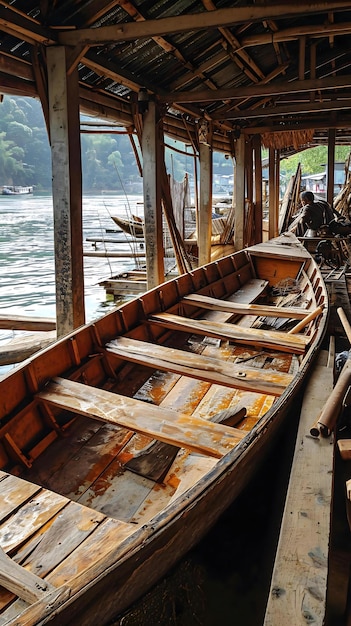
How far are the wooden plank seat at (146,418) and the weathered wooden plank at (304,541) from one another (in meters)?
0.35

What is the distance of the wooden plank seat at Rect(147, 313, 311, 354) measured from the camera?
3.65 metres

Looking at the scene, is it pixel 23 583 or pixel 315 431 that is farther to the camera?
pixel 315 431

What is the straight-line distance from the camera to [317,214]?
27.7ft

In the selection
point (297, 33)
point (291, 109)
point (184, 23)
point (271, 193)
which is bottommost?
point (271, 193)

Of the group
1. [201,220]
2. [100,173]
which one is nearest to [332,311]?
[201,220]

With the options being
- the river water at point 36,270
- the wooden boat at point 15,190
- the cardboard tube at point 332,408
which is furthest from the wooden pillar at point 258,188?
the wooden boat at point 15,190

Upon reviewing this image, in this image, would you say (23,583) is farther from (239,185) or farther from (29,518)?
(239,185)

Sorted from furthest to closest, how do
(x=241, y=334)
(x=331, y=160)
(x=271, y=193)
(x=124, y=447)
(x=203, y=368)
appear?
(x=271, y=193)
(x=331, y=160)
(x=241, y=334)
(x=203, y=368)
(x=124, y=447)

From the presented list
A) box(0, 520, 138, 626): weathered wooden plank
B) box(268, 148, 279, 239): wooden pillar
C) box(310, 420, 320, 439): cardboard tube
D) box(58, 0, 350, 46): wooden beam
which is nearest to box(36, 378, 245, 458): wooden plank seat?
box(310, 420, 320, 439): cardboard tube

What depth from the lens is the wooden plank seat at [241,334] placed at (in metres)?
3.65

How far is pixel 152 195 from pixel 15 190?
45.9 m

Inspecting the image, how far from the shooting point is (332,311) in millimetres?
4887

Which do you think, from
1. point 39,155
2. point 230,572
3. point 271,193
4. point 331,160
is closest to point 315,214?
point 331,160

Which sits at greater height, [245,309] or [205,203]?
Answer: [205,203]
